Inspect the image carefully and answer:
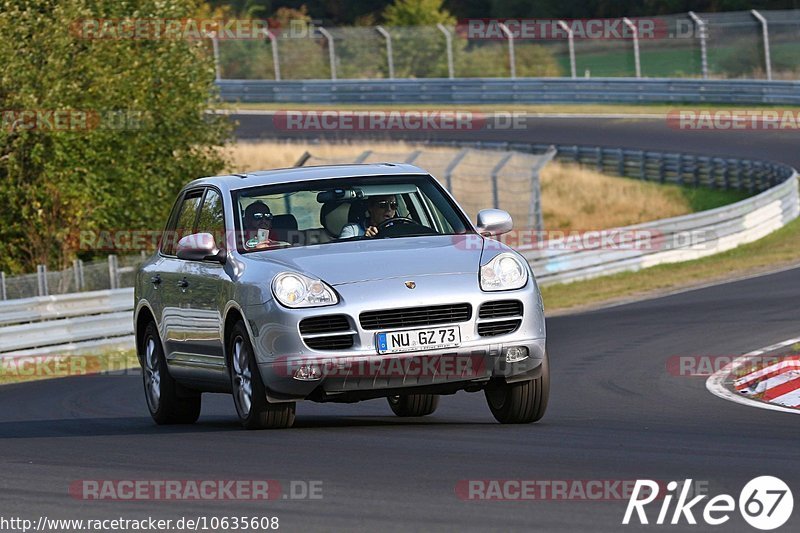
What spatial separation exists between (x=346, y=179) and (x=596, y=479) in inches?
149

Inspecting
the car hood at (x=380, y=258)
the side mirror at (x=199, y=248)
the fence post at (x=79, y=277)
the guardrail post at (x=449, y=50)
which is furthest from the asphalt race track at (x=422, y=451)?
the guardrail post at (x=449, y=50)

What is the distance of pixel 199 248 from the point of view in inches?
386

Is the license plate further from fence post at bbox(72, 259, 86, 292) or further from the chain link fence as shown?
the chain link fence

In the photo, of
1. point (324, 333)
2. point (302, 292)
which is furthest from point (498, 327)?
point (302, 292)

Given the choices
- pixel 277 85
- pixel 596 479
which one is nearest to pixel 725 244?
pixel 596 479

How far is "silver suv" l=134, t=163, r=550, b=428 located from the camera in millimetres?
8906

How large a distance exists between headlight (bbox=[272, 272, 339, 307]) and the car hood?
54mm

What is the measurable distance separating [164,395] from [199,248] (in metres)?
1.77

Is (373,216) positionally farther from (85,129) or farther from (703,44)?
(703,44)

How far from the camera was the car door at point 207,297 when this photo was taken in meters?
9.91

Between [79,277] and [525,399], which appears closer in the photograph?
[525,399]

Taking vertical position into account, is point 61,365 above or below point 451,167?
below

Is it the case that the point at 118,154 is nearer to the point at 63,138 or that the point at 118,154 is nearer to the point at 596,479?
the point at 63,138

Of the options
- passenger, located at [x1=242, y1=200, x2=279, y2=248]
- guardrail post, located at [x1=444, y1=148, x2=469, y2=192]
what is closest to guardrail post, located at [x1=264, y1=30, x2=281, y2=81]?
guardrail post, located at [x1=444, y1=148, x2=469, y2=192]
